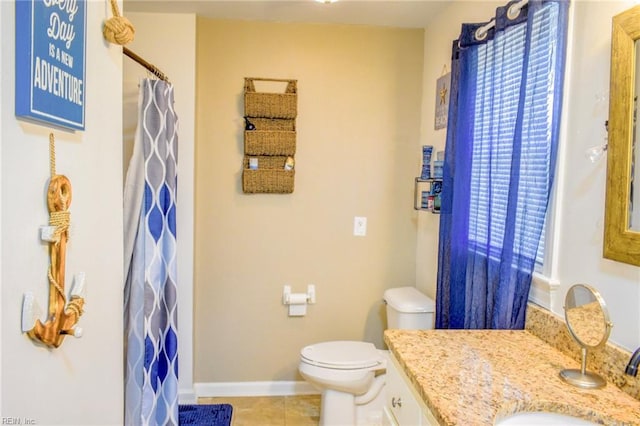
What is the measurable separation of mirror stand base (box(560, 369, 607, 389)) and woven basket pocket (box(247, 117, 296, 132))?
1.99 metres

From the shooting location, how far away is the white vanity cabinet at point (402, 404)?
3.88 ft

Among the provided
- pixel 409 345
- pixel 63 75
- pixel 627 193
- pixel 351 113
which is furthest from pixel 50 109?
pixel 351 113

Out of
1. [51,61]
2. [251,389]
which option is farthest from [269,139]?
[51,61]

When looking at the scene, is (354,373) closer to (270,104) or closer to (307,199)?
(307,199)

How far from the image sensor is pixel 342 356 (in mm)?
2350

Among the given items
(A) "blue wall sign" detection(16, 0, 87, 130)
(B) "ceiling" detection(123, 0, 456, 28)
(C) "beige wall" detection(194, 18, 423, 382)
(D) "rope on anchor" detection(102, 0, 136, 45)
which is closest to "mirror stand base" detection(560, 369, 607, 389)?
(A) "blue wall sign" detection(16, 0, 87, 130)

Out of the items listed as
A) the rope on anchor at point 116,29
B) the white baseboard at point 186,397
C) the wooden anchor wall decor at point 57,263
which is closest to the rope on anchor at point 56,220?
the wooden anchor wall decor at point 57,263

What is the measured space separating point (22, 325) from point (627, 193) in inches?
59.6

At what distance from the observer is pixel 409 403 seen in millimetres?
1287

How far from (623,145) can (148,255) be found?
5.98ft

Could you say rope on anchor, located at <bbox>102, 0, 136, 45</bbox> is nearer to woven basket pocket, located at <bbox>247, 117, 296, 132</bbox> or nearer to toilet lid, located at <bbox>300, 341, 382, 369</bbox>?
woven basket pocket, located at <bbox>247, 117, 296, 132</bbox>

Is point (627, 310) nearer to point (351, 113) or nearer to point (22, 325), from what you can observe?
point (22, 325)

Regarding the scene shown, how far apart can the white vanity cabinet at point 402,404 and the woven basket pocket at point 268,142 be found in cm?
157

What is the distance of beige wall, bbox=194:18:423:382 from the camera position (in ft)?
8.99
